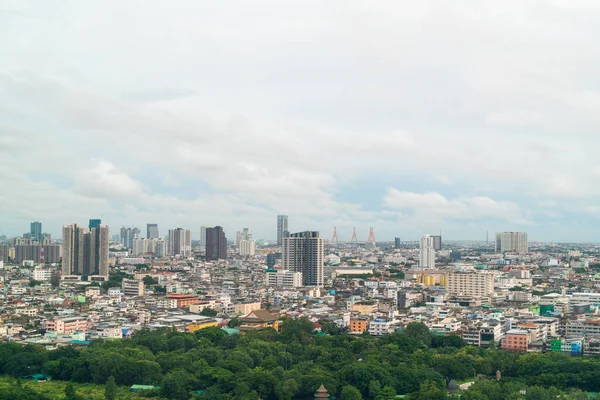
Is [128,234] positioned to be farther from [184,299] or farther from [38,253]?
[184,299]

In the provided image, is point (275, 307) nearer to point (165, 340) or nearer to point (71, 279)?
point (165, 340)

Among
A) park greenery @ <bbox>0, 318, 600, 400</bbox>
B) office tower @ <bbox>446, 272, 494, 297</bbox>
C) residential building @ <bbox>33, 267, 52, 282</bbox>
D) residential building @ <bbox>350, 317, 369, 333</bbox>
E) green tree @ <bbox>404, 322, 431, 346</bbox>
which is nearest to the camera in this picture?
park greenery @ <bbox>0, 318, 600, 400</bbox>

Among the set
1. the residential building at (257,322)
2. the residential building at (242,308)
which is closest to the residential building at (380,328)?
the residential building at (257,322)

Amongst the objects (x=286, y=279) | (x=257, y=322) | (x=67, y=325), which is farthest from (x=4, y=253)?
(x=257, y=322)

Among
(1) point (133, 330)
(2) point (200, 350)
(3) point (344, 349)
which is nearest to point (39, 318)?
(1) point (133, 330)

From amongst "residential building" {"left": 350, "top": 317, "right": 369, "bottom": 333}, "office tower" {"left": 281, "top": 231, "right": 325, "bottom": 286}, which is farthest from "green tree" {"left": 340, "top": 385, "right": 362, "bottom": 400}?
"office tower" {"left": 281, "top": 231, "right": 325, "bottom": 286}

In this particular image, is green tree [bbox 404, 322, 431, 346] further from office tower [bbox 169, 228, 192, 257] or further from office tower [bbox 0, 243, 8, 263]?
office tower [bbox 169, 228, 192, 257]
